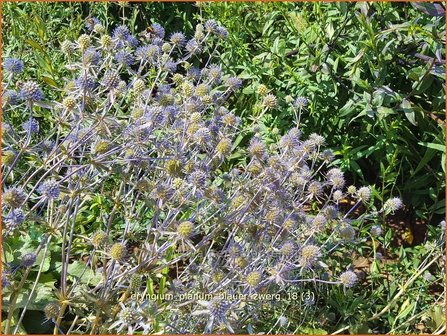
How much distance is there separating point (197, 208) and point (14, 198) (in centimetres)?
69

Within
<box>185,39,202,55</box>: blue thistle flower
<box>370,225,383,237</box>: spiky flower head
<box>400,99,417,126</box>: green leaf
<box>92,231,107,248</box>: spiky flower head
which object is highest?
<box>185,39,202,55</box>: blue thistle flower

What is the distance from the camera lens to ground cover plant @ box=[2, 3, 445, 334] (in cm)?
208

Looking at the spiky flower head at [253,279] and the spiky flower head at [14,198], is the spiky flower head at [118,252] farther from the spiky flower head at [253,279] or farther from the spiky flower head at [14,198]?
the spiky flower head at [253,279]

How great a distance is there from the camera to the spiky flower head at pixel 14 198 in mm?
1916

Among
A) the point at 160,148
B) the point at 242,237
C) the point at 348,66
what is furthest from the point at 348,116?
the point at 160,148

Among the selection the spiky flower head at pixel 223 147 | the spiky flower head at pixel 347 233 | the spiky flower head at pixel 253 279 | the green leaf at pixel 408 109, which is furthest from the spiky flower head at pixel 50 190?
the green leaf at pixel 408 109

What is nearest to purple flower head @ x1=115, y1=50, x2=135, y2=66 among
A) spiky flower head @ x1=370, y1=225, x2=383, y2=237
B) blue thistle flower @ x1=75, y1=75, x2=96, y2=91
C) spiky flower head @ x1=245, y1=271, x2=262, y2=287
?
blue thistle flower @ x1=75, y1=75, x2=96, y2=91

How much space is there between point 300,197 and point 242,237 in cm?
28

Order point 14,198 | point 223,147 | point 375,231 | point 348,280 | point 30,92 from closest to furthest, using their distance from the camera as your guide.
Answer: point 14,198 < point 30,92 < point 223,147 < point 348,280 < point 375,231

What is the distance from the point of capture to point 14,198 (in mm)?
1926

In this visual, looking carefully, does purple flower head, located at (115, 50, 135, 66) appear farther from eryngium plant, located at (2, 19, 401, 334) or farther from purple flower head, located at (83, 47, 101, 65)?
purple flower head, located at (83, 47, 101, 65)

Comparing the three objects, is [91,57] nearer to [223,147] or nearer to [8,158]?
[8,158]

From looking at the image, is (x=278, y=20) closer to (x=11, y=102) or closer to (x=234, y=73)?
(x=234, y=73)

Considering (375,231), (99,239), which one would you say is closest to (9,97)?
(99,239)
